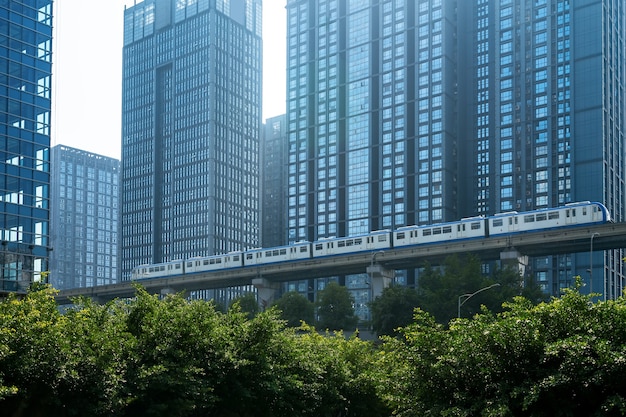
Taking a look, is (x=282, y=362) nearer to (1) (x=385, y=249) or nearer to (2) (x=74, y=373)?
(2) (x=74, y=373)

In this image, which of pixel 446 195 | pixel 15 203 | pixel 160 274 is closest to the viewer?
pixel 15 203

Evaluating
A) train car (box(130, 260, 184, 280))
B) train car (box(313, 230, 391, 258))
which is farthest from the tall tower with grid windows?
train car (box(313, 230, 391, 258))

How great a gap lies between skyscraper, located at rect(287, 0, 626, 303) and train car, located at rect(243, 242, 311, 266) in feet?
219

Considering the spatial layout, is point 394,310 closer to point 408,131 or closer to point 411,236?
point 411,236

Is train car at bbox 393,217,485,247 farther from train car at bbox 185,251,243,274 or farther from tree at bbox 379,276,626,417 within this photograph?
tree at bbox 379,276,626,417

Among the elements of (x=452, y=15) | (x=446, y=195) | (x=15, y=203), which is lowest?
(x=15, y=203)

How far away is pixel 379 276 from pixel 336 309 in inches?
321

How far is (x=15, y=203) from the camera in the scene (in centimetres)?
7025

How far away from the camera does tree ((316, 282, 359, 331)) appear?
372ft

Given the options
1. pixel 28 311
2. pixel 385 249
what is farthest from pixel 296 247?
pixel 28 311

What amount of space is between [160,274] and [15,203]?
67.4m

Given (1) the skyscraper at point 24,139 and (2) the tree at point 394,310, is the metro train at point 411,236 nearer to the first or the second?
(2) the tree at point 394,310

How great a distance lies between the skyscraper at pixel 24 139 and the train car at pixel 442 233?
51305 millimetres

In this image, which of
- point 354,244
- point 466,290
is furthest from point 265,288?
point 466,290
